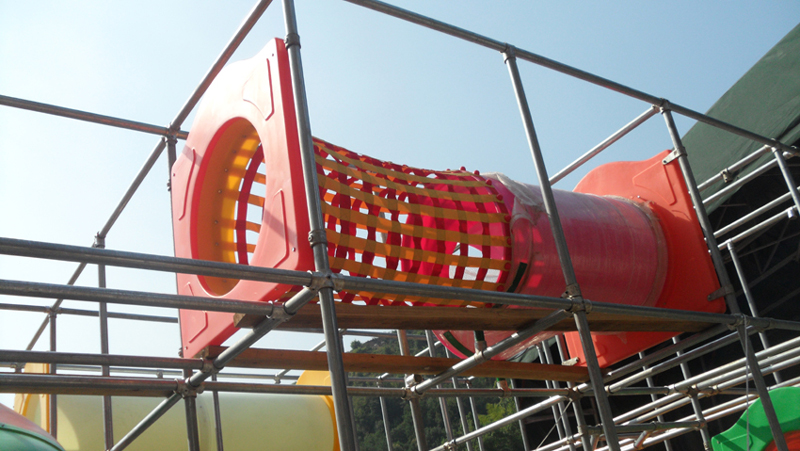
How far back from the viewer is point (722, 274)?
13.7 ft

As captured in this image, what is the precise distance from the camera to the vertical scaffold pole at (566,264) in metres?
3.02

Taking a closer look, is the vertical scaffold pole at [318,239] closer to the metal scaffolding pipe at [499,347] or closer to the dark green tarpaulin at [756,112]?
the metal scaffolding pipe at [499,347]

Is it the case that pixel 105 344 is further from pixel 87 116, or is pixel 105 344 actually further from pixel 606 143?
pixel 606 143

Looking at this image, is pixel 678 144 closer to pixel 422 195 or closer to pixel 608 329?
pixel 608 329

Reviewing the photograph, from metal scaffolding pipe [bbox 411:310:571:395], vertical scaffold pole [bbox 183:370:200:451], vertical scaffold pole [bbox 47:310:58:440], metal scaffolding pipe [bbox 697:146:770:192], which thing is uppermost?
metal scaffolding pipe [bbox 697:146:770:192]

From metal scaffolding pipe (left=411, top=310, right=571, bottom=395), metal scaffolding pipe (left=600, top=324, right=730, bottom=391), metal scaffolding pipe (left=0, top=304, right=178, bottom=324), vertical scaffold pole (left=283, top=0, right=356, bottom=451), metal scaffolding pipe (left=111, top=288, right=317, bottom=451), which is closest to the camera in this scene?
vertical scaffold pole (left=283, top=0, right=356, bottom=451)

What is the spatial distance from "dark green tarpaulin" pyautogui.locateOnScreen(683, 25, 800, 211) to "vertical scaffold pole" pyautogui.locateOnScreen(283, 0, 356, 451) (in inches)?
260

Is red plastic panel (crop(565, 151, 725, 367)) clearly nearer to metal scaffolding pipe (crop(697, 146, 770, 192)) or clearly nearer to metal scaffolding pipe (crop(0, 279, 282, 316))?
metal scaffolding pipe (crop(0, 279, 282, 316))

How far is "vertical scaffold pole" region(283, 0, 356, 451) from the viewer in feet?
7.06

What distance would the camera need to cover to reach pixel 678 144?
442cm

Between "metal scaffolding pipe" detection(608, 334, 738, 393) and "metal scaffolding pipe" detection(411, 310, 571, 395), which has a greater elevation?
"metal scaffolding pipe" detection(411, 310, 571, 395)

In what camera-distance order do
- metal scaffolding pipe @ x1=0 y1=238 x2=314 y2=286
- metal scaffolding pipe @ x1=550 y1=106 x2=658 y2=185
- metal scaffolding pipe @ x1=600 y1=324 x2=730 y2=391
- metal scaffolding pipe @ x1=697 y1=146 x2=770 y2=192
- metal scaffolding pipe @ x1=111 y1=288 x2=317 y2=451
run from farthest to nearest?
metal scaffolding pipe @ x1=697 y1=146 x2=770 y2=192
metal scaffolding pipe @ x1=550 y1=106 x2=658 y2=185
metal scaffolding pipe @ x1=600 y1=324 x2=730 y2=391
metal scaffolding pipe @ x1=111 y1=288 x2=317 y2=451
metal scaffolding pipe @ x1=0 y1=238 x2=314 y2=286

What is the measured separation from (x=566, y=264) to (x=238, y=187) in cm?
187

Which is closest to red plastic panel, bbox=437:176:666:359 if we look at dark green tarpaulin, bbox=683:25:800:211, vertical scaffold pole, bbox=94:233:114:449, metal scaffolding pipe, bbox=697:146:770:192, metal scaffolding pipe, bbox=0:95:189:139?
metal scaffolding pipe, bbox=0:95:189:139
